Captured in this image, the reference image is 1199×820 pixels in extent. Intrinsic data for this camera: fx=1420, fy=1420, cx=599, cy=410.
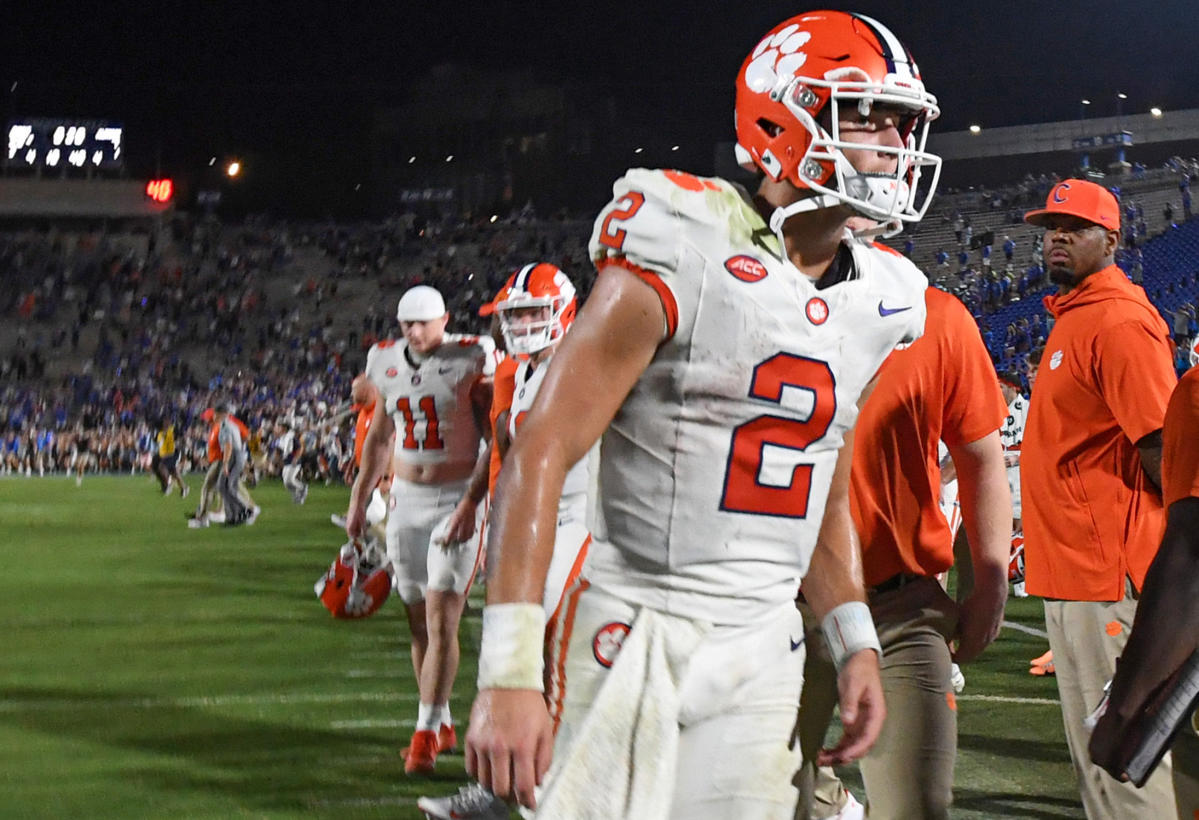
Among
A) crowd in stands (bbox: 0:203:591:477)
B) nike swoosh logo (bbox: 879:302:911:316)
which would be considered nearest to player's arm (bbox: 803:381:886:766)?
nike swoosh logo (bbox: 879:302:911:316)

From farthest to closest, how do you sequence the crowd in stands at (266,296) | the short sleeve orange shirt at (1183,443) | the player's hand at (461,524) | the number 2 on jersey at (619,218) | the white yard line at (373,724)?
the crowd in stands at (266,296) < the white yard line at (373,724) < the player's hand at (461,524) < the number 2 on jersey at (619,218) < the short sleeve orange shirt at (1183,443)

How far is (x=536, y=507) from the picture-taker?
2215 millimetres

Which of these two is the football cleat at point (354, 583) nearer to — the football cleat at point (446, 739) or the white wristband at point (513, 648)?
the football cleat at point (446, 739)

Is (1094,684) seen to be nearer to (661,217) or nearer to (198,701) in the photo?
(661,217)

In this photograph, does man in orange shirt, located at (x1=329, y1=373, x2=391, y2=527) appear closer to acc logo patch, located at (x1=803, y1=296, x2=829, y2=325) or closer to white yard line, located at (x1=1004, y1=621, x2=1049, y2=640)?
white yard line, located at (x1=1004, y1=621, x2=1049, y2=640)

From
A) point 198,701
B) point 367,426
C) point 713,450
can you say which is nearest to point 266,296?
point 367,426

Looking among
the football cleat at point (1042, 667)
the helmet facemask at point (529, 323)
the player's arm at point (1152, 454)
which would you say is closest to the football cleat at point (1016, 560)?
the football cleat at point (1042, 667)

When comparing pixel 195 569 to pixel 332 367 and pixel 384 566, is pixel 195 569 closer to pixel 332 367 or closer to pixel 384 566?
pixel 384 566

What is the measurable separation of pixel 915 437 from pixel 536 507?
1.82 m

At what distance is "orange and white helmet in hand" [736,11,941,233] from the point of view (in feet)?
8.39

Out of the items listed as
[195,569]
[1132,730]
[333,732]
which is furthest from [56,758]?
[195,569]

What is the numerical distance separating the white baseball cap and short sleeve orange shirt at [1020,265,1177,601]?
11.2 feet

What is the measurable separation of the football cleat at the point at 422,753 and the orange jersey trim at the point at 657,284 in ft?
13.0

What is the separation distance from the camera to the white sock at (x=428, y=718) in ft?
19.7
